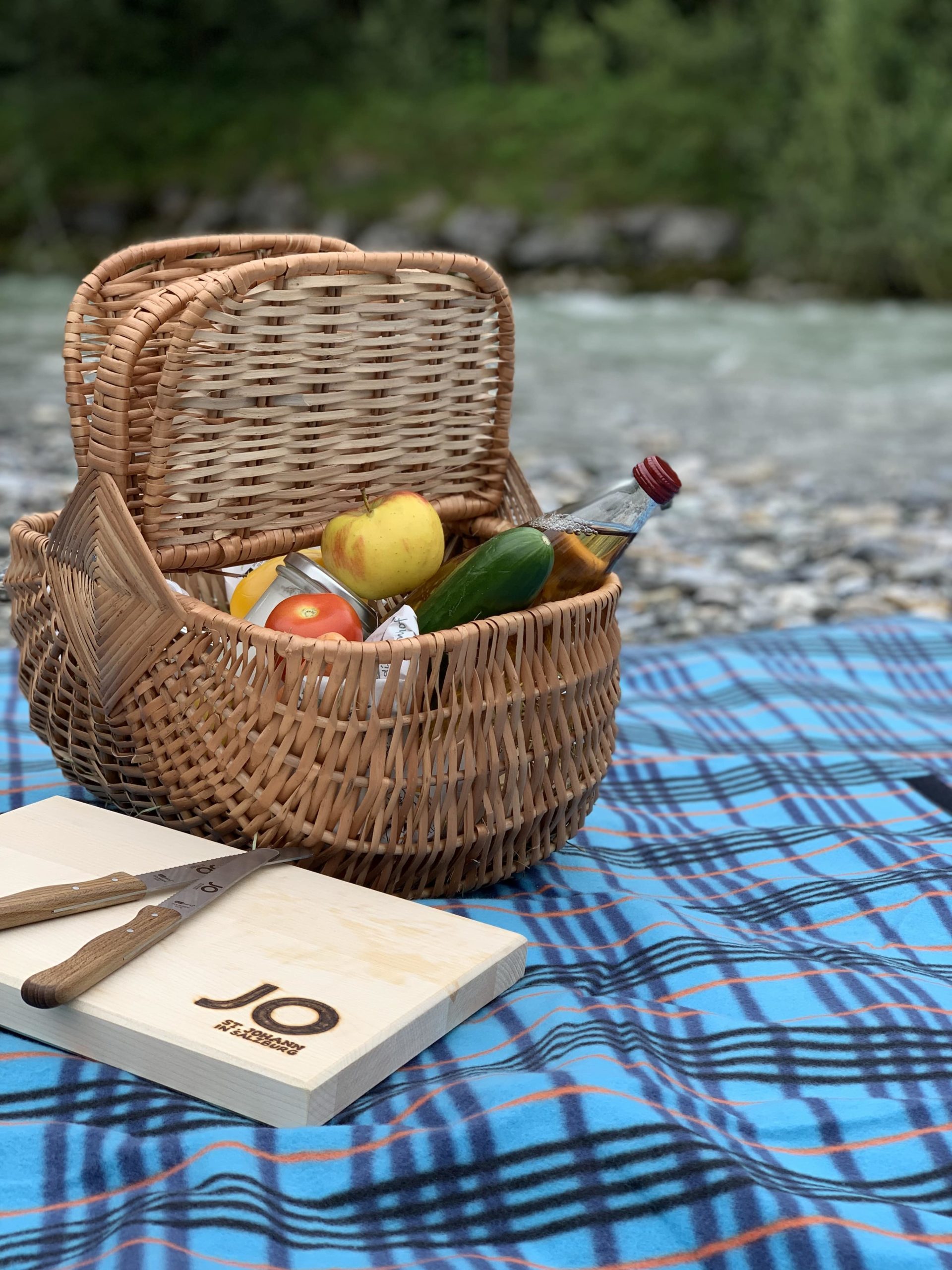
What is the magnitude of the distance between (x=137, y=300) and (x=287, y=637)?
61 cm

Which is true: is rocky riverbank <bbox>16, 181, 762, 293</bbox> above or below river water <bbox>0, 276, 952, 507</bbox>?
below

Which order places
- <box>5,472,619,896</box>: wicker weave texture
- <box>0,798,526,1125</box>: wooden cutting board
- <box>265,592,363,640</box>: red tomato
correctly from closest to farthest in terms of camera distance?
<box>0,798,526,1125</box>: wooden cutting board, <box>5,472,619,896</box>: wicker weave texture, <box>265,592,363,640</box>: red tomato

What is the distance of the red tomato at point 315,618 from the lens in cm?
154

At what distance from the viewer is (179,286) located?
5.12ft

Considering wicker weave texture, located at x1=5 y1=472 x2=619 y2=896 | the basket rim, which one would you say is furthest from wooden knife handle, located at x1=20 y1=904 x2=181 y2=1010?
the basket rim

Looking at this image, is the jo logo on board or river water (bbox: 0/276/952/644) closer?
the jo logo on board

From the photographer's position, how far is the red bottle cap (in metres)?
1.63

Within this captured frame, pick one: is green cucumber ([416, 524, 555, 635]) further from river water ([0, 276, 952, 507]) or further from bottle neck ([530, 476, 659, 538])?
river water ([0, 276, 952, 507])

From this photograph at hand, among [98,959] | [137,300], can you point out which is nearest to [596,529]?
[137,300]

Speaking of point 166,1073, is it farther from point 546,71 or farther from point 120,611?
point 546,71

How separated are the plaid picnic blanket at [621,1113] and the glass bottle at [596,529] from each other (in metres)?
0.39

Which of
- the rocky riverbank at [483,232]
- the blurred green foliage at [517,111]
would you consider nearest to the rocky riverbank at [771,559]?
the blurred green foliage at [517,111]

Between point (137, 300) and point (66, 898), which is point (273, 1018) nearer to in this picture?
point (66, 898)

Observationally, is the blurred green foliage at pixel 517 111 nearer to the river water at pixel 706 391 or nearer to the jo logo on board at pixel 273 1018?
the river water at pixel 706 391
